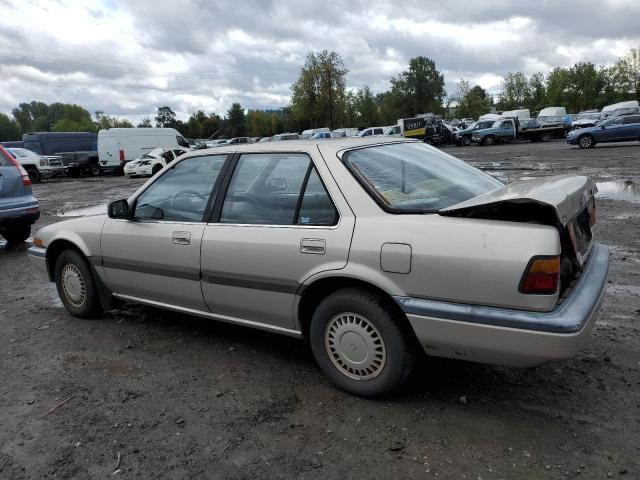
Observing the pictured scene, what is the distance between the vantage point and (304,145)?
3477 mm

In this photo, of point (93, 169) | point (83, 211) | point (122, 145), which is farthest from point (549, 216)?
point (93, 169)

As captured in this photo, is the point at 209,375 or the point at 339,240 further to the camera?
the point at 209,375

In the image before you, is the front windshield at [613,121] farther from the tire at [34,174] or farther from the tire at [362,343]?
the tire at [34,174]

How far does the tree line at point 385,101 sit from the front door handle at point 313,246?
58.1 metres

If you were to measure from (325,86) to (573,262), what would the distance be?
59.2 m

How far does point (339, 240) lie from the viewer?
119 inches

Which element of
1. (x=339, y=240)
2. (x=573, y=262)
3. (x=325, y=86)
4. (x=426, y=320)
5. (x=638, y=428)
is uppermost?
(x=325, y=86)

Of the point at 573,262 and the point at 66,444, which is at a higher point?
the point at 573,262

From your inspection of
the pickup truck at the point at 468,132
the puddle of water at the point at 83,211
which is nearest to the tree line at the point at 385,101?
the pickup truck at the point at 468,132

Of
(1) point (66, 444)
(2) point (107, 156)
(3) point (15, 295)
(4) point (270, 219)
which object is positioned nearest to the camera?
(1) point (66, 444)

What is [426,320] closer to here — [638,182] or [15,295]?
[15,295]

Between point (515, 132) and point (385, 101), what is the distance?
209ft

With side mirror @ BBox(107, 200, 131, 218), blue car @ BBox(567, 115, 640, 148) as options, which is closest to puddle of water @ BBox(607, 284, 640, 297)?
side mirror @ BBox(107, 200, 131, 218)

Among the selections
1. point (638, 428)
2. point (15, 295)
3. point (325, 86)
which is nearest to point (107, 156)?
point (15, 295)
